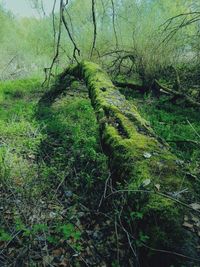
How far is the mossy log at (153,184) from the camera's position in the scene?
244 centimetres

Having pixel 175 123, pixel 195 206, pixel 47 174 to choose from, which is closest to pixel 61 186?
pixel 47 174

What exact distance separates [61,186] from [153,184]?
1.62m

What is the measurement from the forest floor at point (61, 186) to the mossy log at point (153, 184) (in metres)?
0.29

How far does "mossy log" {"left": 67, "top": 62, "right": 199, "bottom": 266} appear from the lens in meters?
2.44

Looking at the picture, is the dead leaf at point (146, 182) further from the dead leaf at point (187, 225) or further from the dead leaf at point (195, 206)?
the dead leaf at point (187, 225)

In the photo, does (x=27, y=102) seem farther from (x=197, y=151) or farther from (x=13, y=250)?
(x=13, y=250)

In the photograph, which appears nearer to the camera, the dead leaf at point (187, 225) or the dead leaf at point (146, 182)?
the dead leaf at point (187, 225)

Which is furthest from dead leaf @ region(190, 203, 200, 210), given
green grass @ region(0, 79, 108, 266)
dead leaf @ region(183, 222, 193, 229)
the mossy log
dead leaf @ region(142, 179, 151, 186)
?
green grass @ region(0, 79, 108, 266)

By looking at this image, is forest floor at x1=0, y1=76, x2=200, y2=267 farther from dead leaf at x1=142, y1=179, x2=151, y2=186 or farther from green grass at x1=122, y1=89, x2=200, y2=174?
dead leaf at x1=142, y1=179, x2=151, y2=186

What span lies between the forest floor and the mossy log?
0.29 meters

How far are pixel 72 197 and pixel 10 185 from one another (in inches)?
34.0

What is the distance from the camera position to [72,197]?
13.1ft

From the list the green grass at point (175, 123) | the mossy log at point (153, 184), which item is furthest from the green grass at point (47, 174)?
the green grass at point (175, 123)

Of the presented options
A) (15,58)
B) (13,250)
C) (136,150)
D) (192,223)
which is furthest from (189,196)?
(15,58)
